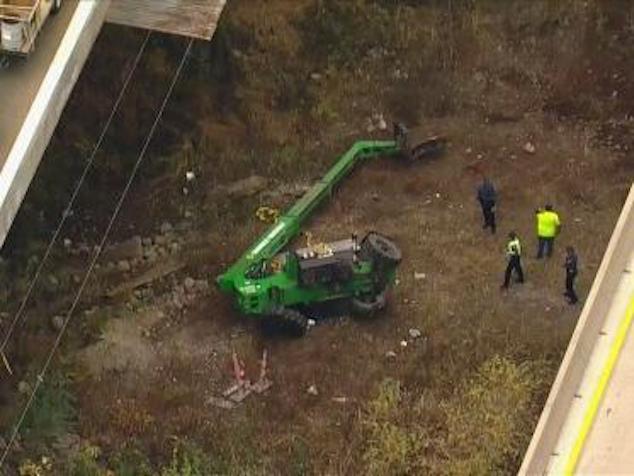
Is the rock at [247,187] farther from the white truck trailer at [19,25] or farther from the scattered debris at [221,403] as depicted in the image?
the white truck trailer at [19,25]

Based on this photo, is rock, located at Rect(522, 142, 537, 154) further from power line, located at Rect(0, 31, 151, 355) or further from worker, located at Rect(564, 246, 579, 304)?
power line, located at Rect(0, 31, 151, 355)

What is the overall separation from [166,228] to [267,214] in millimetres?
2013

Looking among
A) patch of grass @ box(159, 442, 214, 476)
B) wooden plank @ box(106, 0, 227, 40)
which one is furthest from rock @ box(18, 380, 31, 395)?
wooden plank @ box(106, 0, 227, 40)

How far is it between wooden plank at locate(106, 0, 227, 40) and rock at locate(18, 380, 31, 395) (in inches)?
279

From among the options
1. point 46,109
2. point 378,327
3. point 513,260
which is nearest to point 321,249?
point 378,327

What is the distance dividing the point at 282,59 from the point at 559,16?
267 inches

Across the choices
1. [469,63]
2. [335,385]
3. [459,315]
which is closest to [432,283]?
[459,315]

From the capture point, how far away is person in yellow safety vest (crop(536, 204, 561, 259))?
24.8 meters

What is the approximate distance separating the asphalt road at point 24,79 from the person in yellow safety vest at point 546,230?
917cm

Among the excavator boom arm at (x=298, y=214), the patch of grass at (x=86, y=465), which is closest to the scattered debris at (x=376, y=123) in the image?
the excavator boom arm at (x=298, y=214)

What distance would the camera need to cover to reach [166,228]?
26906 millimetres

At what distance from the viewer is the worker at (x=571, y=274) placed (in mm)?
23844

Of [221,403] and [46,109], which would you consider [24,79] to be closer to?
[46,109]

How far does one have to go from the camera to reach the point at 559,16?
3219 cm
